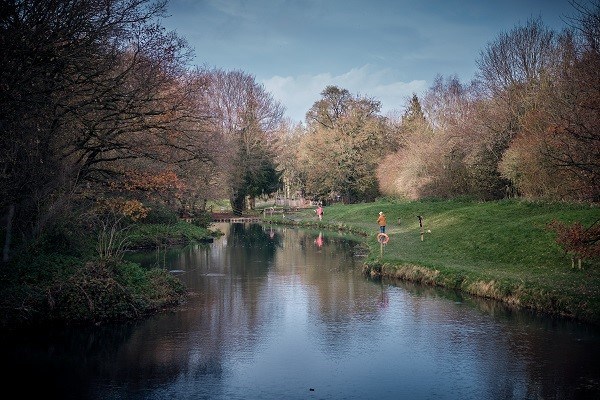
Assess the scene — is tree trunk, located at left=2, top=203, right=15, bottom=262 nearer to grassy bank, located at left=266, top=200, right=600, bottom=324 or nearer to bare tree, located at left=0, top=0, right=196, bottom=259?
bare tree, located at left=0, top=0, right=196, bottom=259

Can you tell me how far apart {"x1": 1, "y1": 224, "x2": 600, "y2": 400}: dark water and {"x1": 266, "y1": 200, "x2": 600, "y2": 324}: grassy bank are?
0.82m

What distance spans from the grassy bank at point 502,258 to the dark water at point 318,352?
818 mm

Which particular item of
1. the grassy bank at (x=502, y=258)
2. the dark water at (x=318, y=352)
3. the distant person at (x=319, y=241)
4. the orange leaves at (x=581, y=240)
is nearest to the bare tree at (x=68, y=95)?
the dark water at (x=318, y=352)

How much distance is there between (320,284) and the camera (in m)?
23.5

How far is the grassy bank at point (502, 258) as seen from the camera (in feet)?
58.8

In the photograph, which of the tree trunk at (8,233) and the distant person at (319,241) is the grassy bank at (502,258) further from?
the tree trunk at (8,233)

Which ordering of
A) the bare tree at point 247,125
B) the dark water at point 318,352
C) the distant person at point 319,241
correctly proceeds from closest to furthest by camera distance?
the dark water at point 318,352
the distant person at point 319,241
the bare tree at point 247,125

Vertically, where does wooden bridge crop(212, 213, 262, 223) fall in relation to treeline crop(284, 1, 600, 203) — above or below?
below

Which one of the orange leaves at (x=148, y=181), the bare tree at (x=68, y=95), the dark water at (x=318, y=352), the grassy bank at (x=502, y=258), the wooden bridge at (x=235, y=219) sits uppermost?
the bare tree at (x=68, y=95)

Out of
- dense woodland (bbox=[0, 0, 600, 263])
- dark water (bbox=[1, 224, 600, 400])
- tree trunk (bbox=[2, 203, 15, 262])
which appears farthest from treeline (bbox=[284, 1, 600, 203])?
tree trunk (bbox=[2, 203, 15, 262])

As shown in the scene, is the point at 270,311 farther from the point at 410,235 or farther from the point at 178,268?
the point at 410,235

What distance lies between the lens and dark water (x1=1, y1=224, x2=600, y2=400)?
11.5 meters

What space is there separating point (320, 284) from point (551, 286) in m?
9.01

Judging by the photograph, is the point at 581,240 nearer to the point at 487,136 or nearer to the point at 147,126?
the point at 147,126
